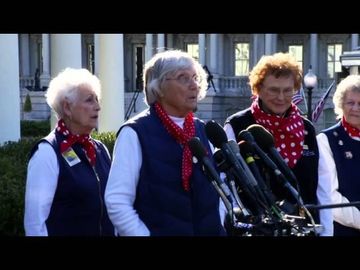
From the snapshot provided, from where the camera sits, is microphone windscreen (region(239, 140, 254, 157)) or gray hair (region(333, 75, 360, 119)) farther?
gray hair (region(333, 75, 360, 119))

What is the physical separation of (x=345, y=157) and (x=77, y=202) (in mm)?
1848

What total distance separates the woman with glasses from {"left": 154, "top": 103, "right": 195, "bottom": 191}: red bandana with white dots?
837 millimetres

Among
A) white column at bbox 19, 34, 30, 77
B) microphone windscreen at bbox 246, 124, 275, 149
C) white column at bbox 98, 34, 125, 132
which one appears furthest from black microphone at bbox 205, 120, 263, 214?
white column at bbox 19, 34, 30, 77

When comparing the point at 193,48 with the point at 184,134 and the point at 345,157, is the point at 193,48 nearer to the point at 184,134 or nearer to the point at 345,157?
the point at 345,157

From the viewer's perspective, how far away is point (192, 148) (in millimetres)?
2926

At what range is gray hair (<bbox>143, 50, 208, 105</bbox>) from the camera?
323cm

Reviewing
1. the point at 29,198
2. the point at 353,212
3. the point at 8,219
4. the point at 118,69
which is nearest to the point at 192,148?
the point at 29,198

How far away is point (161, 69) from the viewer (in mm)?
3256

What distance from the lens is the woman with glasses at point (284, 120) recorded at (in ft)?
13.4

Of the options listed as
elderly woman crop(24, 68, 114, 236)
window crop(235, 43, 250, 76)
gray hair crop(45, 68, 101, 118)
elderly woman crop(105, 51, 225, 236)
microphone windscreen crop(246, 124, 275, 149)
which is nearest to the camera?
microphone windscreen crop(246, 124, 275, 149)

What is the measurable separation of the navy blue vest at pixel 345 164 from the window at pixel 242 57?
123 feet

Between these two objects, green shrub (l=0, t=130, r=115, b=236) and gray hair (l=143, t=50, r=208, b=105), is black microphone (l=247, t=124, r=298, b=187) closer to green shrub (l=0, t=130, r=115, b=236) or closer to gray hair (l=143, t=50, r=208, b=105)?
gray hair (l=143, t=50, r=208, b=105)

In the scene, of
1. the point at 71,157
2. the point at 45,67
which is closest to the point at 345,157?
the point at 71,157

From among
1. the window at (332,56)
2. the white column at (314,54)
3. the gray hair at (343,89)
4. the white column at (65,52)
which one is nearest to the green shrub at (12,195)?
the gray hair at (343,89)
